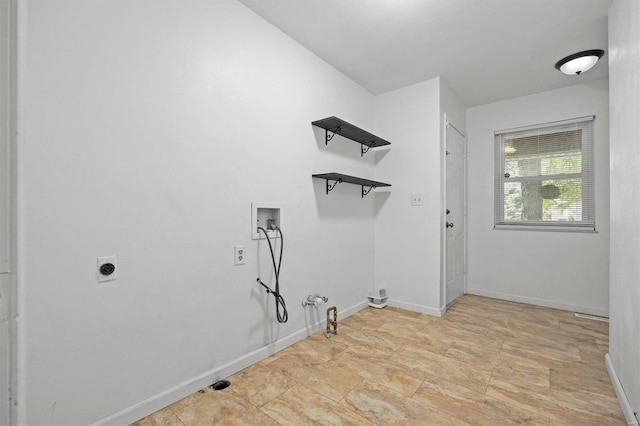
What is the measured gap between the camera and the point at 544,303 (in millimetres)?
3303

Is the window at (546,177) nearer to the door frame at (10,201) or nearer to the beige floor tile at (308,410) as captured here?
the beige floor tile at (308,410)

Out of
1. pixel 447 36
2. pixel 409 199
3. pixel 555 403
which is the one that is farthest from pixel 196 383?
pixel 447 36

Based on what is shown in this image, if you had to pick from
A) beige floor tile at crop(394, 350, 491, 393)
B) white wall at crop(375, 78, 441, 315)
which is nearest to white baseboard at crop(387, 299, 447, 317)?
white wall at crop(375, 78, 441, 315)

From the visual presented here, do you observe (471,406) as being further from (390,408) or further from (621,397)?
(621,397)

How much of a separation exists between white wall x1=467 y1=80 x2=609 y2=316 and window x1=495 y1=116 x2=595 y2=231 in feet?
0.26

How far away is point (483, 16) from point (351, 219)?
1922 millimetres

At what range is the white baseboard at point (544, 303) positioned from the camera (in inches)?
119

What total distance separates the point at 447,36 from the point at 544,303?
3.05 meters

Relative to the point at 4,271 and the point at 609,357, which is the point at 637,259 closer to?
the point at 609,357

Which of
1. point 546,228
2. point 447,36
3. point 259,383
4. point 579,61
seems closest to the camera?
point 259,383

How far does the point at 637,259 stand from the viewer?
1.37 metres

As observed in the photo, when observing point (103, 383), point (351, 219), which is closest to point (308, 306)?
point (351, 219)

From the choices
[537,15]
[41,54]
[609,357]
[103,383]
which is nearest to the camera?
[41,54]

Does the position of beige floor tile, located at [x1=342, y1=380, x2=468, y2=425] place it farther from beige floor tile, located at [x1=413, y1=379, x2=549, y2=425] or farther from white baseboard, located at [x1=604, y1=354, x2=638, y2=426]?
white baseboard, located at [x1=604, y1=354, x2=638, y2=426]
